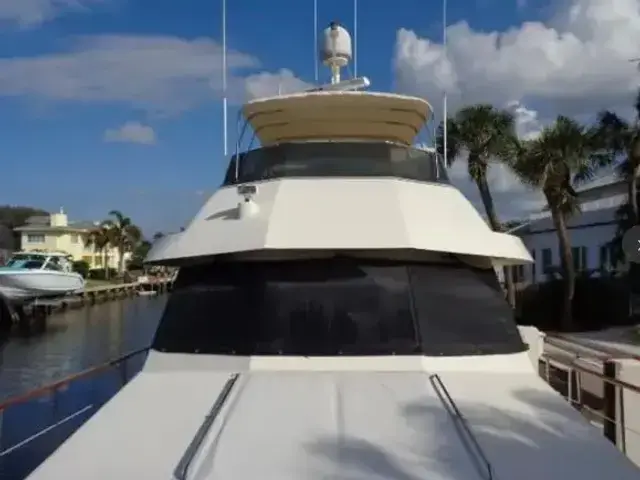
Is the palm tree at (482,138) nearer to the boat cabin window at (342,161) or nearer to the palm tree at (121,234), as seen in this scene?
the boat cabin window at (342,161)

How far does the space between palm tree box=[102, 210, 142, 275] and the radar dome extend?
98520 mm

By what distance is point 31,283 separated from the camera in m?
52.7

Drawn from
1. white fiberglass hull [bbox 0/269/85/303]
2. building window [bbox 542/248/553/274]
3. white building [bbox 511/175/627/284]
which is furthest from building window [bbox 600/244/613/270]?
white fiberglass hull [bbox 0/269/85/303]

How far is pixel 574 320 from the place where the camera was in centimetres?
3284

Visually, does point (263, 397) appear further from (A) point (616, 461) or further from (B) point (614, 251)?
(B) point (614, 251)

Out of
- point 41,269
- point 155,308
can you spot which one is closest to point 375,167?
point 41,269

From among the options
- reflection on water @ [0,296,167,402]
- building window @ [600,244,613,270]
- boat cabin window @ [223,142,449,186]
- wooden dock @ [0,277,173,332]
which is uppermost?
boat cabin window @ [223,142,449,186]

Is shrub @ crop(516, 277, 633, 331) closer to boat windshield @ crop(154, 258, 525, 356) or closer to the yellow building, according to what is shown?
boat windshield @ crop(154, 258, 525, 356)

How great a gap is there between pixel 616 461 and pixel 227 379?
2.75 m

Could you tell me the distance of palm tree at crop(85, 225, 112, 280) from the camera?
10356cm

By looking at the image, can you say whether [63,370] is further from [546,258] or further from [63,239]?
[63,239]

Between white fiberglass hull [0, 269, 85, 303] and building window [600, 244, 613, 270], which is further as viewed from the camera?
white fiberglass hull [0, 269, 85, 303]

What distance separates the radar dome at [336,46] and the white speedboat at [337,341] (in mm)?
1506

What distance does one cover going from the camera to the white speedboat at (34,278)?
5228cm
